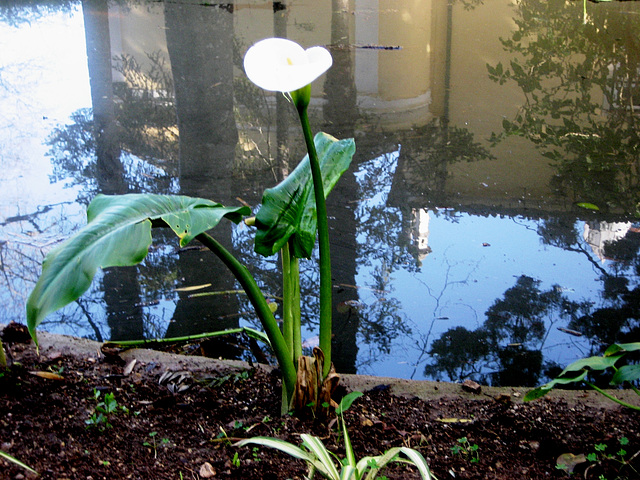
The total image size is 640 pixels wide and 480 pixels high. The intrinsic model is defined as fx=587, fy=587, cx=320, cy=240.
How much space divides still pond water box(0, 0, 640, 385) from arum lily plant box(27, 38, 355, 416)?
68cm

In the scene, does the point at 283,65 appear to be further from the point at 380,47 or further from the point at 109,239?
the point at 380,47

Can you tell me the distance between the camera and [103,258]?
1449 millimetres

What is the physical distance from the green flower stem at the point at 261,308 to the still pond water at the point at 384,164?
A: 63 centimetres

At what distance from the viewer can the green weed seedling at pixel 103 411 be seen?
1.79 meters

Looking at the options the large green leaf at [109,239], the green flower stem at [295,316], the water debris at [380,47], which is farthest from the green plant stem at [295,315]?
the water debris at [380,47]

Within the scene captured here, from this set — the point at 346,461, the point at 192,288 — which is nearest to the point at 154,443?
the point at 346,461

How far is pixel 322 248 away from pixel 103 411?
86 centimetres

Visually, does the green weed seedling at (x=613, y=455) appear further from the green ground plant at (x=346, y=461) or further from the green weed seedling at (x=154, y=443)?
the green weed seedling at (x=154, y=443)

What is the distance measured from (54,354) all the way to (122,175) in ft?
7.57

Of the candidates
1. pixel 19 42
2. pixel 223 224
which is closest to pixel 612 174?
pixel 223 224

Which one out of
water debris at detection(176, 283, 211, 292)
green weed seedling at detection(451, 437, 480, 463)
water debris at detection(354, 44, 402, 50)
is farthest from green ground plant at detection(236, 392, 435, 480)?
water debris at detection(354, 44, 402, 50)

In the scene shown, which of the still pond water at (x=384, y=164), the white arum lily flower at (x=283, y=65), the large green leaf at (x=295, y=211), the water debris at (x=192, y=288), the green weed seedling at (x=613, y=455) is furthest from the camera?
the water debris at (x=192, y=288)

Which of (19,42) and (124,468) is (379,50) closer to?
(19,42)

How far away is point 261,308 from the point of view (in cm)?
179
